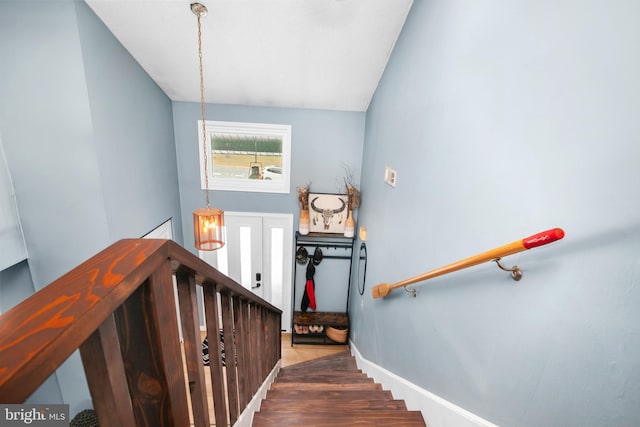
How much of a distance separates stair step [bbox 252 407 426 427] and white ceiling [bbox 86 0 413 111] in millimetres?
2786

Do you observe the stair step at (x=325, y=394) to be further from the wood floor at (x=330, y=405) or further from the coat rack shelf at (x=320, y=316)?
the coat rack shelf at (x=320, y=316)

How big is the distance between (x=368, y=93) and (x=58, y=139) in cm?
291

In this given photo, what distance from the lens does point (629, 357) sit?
67cm

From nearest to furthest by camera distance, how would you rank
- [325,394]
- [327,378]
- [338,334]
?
1. [325,394]
2. [327,378]
3. [338,334]

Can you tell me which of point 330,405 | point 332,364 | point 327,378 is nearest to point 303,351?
point 332,364

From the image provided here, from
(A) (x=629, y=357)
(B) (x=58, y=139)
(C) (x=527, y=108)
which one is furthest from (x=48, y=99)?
(A) (x=629, y=357)

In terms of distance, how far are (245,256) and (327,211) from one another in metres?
1.43

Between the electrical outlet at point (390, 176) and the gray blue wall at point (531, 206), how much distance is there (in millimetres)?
515

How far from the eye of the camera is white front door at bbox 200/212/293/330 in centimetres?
417

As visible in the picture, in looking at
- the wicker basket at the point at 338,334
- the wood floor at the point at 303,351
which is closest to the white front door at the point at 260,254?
the wood floor at the point at 303,351

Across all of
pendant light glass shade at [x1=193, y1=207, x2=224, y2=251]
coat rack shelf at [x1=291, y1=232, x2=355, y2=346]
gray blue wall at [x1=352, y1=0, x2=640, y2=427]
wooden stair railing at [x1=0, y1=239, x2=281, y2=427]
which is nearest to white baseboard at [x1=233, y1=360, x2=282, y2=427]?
wooden stair railing at [x1=0, y1=239, x2=281, y2=427]

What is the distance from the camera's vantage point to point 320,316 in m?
4.38

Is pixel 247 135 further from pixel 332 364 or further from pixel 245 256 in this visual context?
pixel 332 364

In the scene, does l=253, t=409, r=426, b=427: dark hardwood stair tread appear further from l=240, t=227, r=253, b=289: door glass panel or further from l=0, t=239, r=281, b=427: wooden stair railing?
l=240, t=227, r=253, b=289: door glass panel
